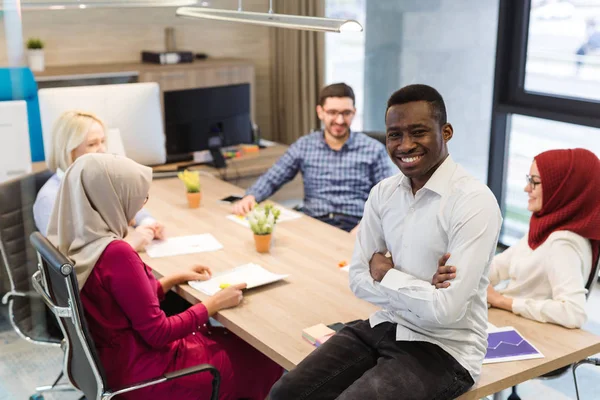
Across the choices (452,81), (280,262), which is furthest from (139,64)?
(280,262)

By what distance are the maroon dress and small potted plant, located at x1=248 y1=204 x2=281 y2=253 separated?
1.71 ft

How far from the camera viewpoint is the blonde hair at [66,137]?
3340 millimetres

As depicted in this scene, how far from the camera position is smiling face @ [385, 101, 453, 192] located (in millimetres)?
2121

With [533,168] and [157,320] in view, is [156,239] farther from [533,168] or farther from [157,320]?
[533,168]

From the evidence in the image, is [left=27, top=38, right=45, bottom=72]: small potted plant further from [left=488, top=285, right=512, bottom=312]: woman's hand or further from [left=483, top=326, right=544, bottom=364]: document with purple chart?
[left=483, top=326, right=544, bottom=364]: document with purple chart

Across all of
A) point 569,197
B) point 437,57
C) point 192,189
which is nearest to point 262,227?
point 192,189

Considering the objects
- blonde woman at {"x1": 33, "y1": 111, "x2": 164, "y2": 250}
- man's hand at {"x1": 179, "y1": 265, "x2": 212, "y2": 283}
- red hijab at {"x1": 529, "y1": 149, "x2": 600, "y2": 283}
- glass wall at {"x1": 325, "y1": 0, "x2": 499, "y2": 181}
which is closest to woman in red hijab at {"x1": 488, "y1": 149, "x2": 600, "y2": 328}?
red hijab at {"x1": 529, "y1": 149, "x2": 600, "y2": 283}

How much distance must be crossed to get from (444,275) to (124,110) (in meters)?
2.41

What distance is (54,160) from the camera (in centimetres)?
337

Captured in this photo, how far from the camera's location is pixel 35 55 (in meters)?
5.32

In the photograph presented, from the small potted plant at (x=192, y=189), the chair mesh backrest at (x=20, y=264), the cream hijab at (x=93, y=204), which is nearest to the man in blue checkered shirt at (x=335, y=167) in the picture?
the small potted plant at (x=192, y=189)

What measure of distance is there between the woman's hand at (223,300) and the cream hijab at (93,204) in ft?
1.21

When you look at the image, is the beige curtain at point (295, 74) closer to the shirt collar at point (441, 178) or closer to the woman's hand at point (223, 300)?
the woman's hand at point (223, 300)

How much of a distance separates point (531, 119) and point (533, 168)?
2.47m
